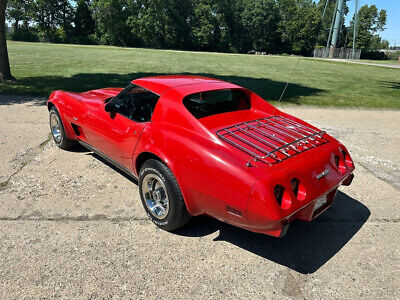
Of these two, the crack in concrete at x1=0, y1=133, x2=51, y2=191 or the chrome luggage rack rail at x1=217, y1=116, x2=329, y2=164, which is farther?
the crack in concrete at x1=0, y1=133, x2=51, y2=191

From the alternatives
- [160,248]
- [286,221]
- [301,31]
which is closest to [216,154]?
[286,221]

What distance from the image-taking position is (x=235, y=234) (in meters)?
3.02

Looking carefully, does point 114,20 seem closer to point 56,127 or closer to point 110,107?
point 56,127

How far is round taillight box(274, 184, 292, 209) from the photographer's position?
2.26 m

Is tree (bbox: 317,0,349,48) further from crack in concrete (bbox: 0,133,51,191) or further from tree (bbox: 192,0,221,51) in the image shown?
crack in concrete (bbox: 0,133,51,191)

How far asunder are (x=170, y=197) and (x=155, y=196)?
1.24 ft

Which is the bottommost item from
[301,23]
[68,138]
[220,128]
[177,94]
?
[68,138]

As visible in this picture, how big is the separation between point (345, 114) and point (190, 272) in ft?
25.0

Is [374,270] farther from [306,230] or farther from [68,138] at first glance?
[68,138]

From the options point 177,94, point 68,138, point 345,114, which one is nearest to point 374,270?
point 177,94

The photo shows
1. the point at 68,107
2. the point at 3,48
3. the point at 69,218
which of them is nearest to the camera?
the point at 69,218

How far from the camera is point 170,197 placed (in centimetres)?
272

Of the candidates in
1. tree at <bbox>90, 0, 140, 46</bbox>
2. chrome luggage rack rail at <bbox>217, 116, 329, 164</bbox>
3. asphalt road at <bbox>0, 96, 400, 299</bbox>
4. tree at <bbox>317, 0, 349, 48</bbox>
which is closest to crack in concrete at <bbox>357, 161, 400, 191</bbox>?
asphalt road at <bbox>0, 96, 400, 299</bbox>

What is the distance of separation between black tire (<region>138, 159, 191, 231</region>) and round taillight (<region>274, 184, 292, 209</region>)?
2.85ft
